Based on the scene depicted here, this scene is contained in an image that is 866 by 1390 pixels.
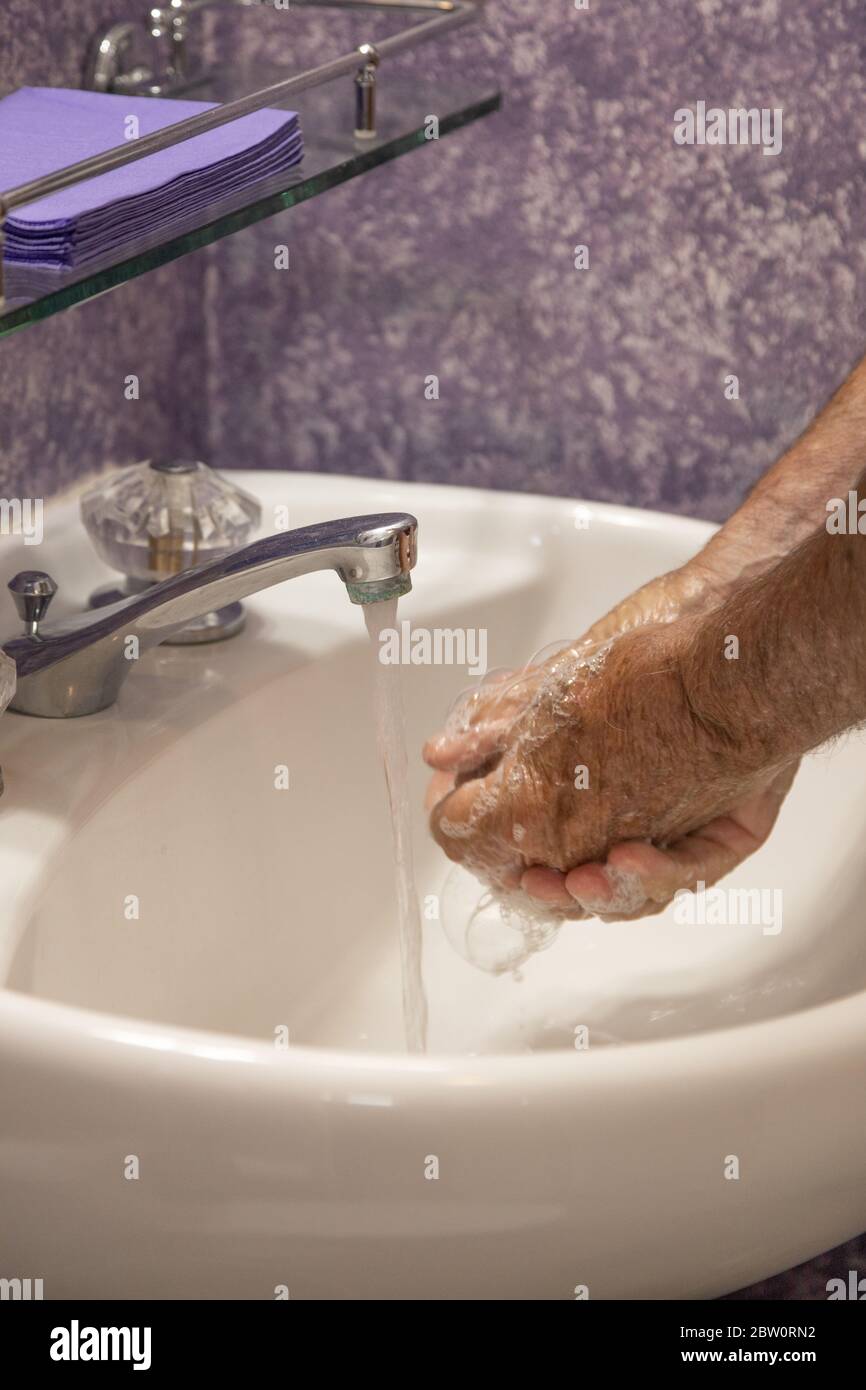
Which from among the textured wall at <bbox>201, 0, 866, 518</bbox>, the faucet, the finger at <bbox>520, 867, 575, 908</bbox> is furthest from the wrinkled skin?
the textured wall at <bbox>201, 0, 866, 518</bbox>

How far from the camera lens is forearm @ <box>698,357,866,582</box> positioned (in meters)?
0.79

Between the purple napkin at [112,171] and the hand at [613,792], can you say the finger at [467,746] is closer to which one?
the hand at [613,792]

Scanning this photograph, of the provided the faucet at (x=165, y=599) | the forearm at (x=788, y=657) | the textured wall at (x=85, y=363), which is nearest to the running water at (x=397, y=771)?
the faucet at (x=165, y=599)

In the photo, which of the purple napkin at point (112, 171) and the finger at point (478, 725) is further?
Result: the finger at point (478, 725)

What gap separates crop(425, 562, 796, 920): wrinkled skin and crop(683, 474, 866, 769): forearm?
0.04 feet

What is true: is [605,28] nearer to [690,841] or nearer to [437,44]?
[437,44]

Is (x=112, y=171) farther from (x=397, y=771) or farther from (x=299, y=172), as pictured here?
(x=397, y=771)

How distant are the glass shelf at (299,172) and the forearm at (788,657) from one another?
27cm

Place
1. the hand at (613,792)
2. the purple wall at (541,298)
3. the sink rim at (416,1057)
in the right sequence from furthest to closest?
the purple wall at (541,298)
the hand at (613,792)
the sink rim at (416,1057)

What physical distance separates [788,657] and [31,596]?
13.0 inches

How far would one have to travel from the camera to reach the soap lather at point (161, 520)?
30.7 inches

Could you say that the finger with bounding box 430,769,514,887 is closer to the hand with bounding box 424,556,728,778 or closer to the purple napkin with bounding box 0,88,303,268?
the hand with bounding box 424,556,728,778

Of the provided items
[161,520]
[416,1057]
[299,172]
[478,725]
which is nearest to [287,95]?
[299,172]

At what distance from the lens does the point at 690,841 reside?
0.76 m
